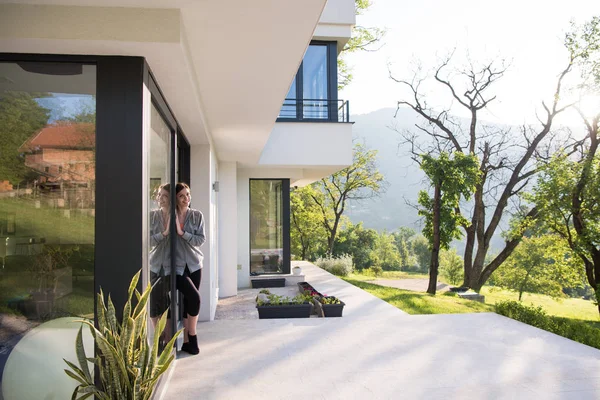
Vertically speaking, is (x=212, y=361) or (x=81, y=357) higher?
(x=81, y=357)

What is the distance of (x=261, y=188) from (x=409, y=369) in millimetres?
8180

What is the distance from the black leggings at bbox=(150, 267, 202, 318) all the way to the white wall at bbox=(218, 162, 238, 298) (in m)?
4.81

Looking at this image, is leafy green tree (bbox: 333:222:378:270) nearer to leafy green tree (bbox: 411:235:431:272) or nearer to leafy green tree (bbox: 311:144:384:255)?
leafy green tree (bbox: 311:144:384:255)

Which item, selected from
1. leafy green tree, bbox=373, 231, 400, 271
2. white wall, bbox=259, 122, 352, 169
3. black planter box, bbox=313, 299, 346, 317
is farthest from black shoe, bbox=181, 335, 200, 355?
leafy green tree, bbox=373, 231, 400, 271

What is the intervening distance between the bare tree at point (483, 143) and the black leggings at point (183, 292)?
1546 cm

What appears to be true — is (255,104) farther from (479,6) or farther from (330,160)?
(479,6)

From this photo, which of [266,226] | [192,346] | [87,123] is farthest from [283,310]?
[266,226]

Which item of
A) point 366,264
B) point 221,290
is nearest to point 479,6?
point 366,264

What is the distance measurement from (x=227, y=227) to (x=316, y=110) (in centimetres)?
315

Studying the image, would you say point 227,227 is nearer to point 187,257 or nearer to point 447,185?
point 187,257

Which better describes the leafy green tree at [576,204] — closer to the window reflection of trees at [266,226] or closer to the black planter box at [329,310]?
the window reflection of trees at [266,226]

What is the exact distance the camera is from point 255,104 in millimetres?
4918

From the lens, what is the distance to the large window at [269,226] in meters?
11.8

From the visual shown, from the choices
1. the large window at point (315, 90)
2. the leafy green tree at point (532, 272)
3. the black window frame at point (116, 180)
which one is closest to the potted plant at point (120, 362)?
the black window frame at point (116, 180)
